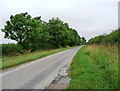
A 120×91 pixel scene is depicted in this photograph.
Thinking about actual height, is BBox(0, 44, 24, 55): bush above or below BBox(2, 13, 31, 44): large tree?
below

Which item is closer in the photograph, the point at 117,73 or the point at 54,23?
the point at 117,73

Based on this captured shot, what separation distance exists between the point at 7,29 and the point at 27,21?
15.8ft

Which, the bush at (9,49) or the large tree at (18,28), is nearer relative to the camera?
the bush at (9,49)

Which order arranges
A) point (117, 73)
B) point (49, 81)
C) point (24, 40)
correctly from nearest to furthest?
point (117, 73) → point (49, 81) → point (24, 40)

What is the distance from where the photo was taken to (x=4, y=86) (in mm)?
13211

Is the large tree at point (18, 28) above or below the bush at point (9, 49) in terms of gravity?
above

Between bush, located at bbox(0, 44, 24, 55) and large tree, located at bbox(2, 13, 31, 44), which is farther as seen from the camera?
large tree, located at bbox(2, 13, 31, 44)

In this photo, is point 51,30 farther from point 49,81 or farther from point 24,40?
point 49,81

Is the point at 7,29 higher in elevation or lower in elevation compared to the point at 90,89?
higher

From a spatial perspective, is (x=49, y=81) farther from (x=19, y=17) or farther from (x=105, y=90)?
(x=19, y=17)

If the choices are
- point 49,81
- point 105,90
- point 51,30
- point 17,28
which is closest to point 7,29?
point 17,28

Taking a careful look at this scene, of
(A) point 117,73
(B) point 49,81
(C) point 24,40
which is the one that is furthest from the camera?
(C) point 24,40

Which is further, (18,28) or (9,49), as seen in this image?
(18,28)

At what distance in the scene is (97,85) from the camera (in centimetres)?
1171
